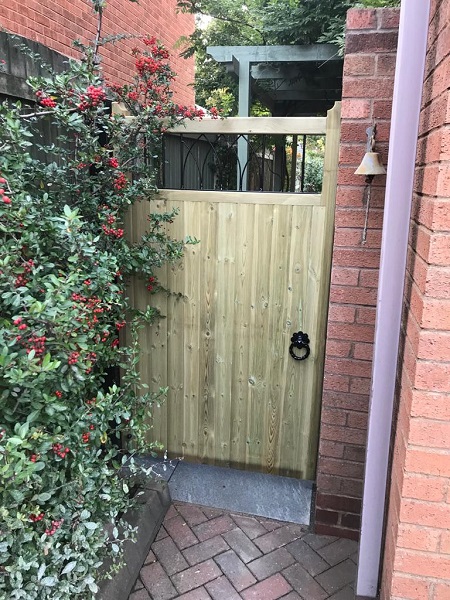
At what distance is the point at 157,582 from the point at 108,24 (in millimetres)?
5455

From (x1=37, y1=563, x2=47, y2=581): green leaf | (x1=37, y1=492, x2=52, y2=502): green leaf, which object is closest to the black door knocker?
(x1=37, y1=492, x2=52, y2=502): green leaf

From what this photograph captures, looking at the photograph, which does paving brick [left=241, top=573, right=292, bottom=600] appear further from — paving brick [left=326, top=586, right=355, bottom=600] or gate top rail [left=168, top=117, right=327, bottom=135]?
gate top rail [left=168, top=117, right=327, bottom=135]

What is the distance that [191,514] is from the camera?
281cm

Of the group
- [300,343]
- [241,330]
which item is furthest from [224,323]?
[300,343]

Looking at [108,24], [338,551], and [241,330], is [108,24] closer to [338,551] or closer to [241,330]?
[241,330]

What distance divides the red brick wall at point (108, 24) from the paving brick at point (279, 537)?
13.4 ft

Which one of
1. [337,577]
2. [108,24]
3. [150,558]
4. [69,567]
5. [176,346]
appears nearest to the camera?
[69,567]

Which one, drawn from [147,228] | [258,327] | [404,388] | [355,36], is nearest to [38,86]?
[147,228]

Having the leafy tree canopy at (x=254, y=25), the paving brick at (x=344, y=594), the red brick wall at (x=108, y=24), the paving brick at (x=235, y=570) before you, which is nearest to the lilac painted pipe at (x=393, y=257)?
the paving brick at (x=344, y=594)

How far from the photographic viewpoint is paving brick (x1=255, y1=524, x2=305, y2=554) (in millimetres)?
2568

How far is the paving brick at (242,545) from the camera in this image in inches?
98.5

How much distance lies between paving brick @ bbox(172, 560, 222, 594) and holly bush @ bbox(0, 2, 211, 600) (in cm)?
37

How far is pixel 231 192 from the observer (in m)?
2.71

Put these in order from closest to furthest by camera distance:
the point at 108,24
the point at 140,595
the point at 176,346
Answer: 1. the point at 140,595
2. the point at 176,346
3. the point at 108,24
